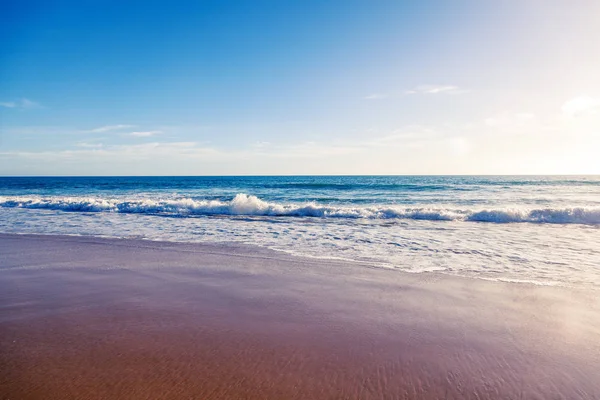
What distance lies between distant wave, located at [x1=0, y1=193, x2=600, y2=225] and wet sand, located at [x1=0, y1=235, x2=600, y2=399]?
11370mm

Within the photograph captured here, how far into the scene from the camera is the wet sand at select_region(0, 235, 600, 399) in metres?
2.80

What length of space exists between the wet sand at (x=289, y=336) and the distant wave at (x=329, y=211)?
1137cm

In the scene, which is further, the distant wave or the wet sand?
the distant wave

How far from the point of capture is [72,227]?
40.7ft

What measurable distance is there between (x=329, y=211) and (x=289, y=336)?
48.5 feet

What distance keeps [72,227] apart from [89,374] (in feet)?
37.8

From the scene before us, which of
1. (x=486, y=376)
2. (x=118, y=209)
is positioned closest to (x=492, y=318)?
(x=486, y=376)

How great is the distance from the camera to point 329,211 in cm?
1834

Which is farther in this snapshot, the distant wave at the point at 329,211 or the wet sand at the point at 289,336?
the distant wave at the point at 329,211

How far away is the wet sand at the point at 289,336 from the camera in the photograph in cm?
280

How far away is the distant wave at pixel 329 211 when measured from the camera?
15.7 meters

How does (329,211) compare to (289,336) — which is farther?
(329,211)

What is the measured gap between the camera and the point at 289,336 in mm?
3680

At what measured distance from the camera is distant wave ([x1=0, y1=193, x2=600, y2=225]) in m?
15.7
